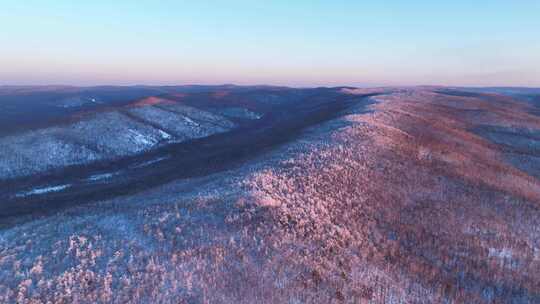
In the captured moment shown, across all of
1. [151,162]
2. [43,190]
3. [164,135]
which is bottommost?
[43,190]

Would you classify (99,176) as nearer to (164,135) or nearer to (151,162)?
(151,162)

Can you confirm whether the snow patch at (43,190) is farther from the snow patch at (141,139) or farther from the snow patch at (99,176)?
the snow patch at (141,139)

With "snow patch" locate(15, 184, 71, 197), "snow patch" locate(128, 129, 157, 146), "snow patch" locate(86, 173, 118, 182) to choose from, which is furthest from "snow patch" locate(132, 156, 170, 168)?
"snow patch" locate(128, 129, 157, 146)

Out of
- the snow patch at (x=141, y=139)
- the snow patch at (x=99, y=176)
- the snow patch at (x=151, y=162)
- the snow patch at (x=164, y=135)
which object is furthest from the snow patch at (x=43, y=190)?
the snow patch at (x=164, y=135)

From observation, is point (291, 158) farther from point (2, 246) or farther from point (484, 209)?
point (2, 246)

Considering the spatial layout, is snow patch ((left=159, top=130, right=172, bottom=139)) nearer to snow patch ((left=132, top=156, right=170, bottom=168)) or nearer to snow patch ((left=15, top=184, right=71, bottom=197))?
snow patch ((left=132, top=156, right=170, bottom=168))

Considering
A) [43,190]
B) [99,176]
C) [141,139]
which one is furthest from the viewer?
[141,139]

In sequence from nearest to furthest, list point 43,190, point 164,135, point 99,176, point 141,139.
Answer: point 43,190 → point 99,176 → point 141,139 → point 164,135

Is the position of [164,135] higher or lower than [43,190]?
higher

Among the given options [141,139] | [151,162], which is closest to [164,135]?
[141,139]

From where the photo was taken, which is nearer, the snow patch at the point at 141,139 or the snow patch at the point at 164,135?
the snow patch at the point at 141,139

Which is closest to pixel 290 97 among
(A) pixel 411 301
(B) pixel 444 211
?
(B) pixel 444 211
